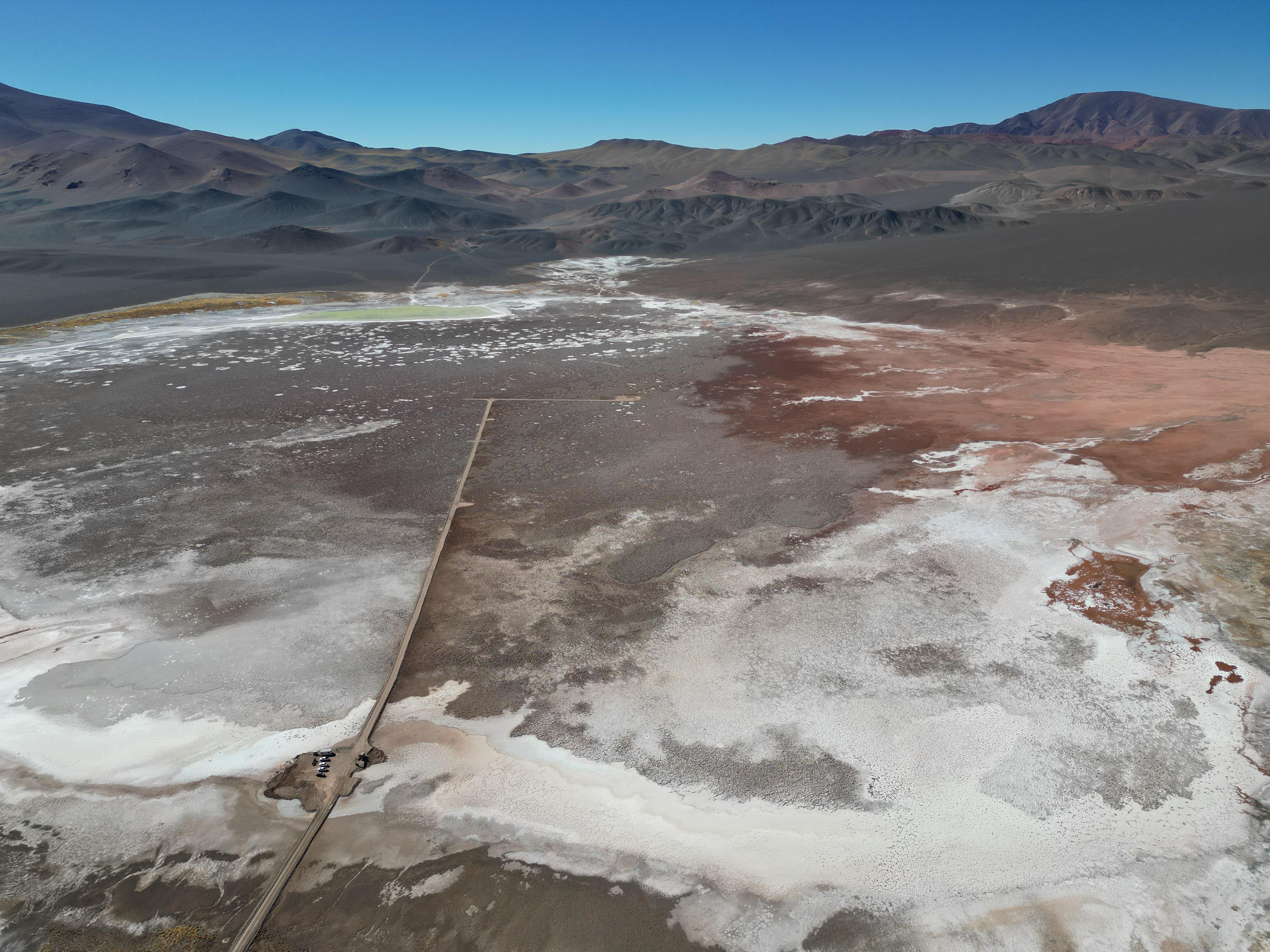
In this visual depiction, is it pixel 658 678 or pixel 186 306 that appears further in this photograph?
pixel 186 306

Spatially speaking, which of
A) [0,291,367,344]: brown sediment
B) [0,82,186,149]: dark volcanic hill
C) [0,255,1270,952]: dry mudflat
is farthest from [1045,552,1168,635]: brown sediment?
[0,82,186,149]: dark volcanic hill

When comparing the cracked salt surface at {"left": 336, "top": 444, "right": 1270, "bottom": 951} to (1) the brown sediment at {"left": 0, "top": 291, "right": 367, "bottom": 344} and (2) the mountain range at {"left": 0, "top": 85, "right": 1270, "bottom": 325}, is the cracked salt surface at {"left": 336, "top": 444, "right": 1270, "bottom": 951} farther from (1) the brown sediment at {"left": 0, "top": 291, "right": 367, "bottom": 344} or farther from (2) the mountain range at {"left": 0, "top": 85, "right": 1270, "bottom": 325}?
(2) the mountain range at {"left": 0, "top": 85, "right": 1270, "bottom": 325}

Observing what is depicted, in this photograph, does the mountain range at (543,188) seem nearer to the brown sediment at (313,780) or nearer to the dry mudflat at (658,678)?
the dry mudflat at (658,678)

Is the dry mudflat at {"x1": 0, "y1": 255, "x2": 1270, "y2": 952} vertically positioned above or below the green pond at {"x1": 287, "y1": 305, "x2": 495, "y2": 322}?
below

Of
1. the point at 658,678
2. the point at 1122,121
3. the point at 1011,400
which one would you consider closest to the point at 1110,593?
the point at 658,678

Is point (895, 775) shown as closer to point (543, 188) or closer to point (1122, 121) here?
point (543, 188)

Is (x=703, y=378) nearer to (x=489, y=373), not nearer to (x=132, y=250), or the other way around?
(x=489, y=373)

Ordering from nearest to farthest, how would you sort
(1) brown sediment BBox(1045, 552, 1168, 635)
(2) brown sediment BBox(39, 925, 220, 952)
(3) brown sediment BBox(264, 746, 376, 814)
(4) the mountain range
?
(2) brown sediment BBox(39, 925, 220, 952) → (3) brown sediment BBox(264, 746, 376, 814) → (1) brown sediment BBox(1045, 552, 1168, 635) → (4) the mountain range

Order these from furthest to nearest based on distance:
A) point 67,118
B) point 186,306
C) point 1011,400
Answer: point 67,118
point 186,306
point 1011,400
